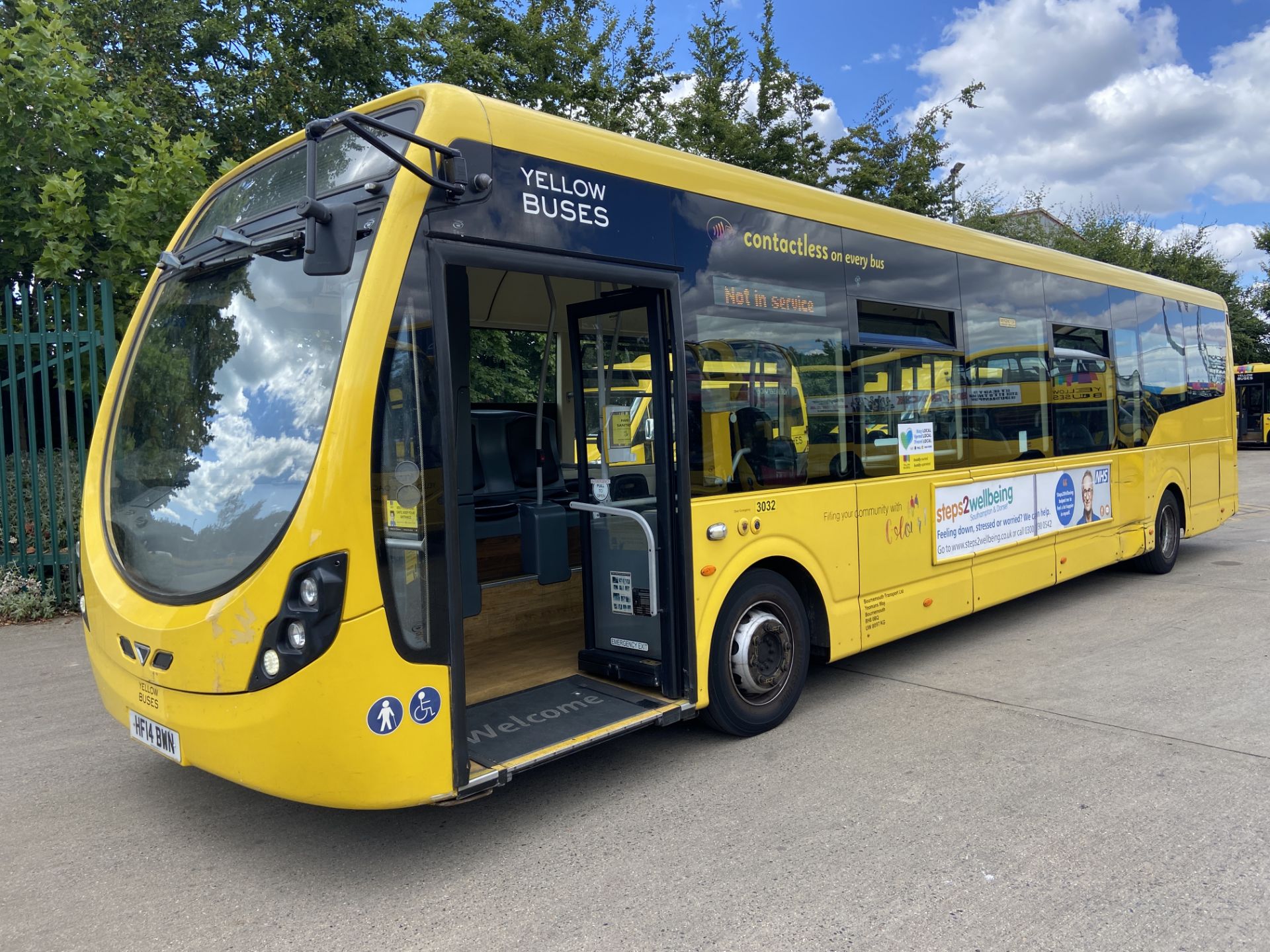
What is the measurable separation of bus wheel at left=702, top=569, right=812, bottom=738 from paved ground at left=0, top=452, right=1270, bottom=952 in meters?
0.17

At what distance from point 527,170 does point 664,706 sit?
8.50ft

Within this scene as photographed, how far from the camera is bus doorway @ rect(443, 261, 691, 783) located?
13.4ft

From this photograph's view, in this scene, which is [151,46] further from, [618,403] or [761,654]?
[761,654]

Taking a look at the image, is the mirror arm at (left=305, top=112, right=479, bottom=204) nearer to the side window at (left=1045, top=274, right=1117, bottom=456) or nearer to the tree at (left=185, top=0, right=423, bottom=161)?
the side window at (left=1045, top=274, right=1117, bottom=456)

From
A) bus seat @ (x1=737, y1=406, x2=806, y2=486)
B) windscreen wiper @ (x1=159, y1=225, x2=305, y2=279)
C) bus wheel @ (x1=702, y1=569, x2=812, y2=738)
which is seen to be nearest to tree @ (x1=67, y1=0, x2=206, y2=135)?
windscreen wiper @ (x1=159, y1=225, x2=305, y2=279)

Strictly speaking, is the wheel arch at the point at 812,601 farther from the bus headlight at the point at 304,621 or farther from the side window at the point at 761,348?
the bus headlight at the point at 304,621

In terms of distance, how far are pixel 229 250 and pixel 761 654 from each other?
337 centimetres

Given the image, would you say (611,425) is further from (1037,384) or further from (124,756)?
(1037,384)

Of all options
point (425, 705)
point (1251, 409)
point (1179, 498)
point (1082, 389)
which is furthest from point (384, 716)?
point (1251, 409)

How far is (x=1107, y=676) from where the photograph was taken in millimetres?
5789

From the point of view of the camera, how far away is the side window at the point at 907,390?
556 centimetres

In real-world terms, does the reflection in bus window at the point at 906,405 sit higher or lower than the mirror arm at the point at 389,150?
lower

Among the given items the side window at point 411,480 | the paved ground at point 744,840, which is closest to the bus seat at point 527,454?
the paved ground at point 744,840

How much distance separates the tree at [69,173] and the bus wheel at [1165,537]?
34.8ft
